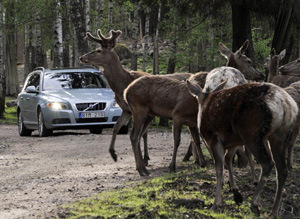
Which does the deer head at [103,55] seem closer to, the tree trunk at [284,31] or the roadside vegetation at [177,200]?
the roadside vegetation at [177,200]

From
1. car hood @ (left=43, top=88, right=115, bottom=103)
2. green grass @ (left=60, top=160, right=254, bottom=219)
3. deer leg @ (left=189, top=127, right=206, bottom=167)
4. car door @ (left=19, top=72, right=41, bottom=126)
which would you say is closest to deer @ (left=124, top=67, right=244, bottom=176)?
deer leg @ (left=189, top=127, right=206, bottom=167)

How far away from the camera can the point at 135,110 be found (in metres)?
10.4

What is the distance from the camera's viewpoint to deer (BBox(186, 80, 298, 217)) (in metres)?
6.31


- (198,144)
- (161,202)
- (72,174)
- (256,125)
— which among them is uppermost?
(256,125)

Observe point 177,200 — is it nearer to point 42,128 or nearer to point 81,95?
point 81,95

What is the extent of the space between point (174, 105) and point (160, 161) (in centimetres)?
197

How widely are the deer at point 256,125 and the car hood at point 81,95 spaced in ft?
34.3

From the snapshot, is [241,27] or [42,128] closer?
[241,27]

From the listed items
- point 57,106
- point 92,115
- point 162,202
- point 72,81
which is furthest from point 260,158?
point 72,81

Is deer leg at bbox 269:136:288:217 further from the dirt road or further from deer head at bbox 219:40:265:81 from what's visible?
deer head at bbox 219:40:265:81

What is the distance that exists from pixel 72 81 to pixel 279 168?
12471 mm

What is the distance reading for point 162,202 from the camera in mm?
7223

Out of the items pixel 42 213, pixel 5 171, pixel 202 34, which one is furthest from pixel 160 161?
pixel 202 34

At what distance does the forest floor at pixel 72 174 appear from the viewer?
7570 millimetres
